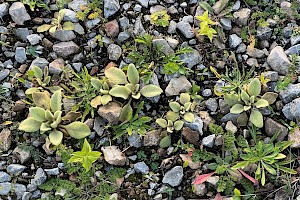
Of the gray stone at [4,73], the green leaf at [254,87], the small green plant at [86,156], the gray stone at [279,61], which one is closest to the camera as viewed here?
the small green plant at [86,156]

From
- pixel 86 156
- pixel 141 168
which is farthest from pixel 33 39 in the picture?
pixel 141 168

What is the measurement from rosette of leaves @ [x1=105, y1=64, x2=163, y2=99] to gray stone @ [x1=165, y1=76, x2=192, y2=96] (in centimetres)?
12

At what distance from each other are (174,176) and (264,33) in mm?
1451

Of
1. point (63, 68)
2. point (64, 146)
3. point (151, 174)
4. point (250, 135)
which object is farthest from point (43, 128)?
point (250, 135)

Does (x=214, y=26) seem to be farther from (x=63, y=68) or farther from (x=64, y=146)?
(x=64, y=146)

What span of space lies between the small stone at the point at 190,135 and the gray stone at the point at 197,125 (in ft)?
0.10

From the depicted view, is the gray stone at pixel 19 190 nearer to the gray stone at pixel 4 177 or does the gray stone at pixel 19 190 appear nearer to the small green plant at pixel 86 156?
the gray stone at pixel 4 177

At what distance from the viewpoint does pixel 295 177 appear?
3.48m

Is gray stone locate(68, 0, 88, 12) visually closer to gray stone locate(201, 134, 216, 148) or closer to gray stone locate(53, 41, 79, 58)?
gray stone locate(53, 41, 79, 58)

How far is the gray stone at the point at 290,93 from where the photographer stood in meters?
3.62

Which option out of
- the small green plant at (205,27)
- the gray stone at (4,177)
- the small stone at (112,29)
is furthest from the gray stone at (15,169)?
the small green plant at (205,27)

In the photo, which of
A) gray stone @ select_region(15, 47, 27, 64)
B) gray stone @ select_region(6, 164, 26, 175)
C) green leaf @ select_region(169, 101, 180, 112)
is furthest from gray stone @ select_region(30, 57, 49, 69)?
green leaf @ select_region(169, 101, 180, 112)

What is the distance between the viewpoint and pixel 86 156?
10.9ft

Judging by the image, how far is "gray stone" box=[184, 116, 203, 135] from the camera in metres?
3.61
